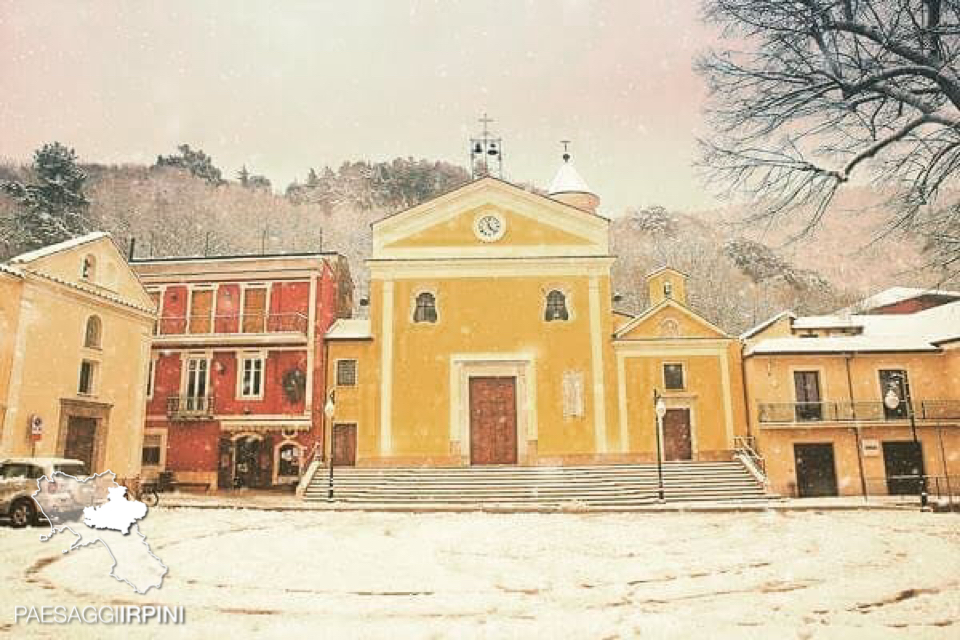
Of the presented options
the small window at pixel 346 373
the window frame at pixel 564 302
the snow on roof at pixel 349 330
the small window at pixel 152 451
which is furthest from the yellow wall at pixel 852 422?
the small window at pixel 152 451

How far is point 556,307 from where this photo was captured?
91.2 ft

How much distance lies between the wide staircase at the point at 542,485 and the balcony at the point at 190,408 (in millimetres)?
5157

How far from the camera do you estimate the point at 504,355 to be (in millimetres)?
27219

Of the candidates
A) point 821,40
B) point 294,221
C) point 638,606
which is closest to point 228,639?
point 638,606

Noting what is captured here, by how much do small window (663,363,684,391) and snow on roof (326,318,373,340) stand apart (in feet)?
38.4

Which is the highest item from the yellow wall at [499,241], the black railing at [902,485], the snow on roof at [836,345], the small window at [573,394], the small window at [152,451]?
the yellow wall at [499,241]

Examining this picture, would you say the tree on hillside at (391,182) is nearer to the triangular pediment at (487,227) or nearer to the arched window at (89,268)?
the triangular pediment at (487,227)

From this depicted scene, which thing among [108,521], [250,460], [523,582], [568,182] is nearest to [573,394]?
[250,460]

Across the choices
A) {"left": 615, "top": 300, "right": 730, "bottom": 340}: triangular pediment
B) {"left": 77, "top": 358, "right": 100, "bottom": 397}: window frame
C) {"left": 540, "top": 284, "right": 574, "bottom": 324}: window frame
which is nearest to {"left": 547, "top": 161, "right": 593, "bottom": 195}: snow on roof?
{"left": 540, "top": 284, "right": 574, "bottom": 324}: window frame

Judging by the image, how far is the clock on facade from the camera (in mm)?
28469

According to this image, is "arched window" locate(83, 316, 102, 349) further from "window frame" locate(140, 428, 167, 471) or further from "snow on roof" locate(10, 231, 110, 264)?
"window frame" locate(140, 428, 167, 471)

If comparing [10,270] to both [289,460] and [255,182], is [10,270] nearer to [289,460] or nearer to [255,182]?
[289,460]

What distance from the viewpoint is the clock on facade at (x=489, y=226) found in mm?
28469

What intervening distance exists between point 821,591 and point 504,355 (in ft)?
66.1
